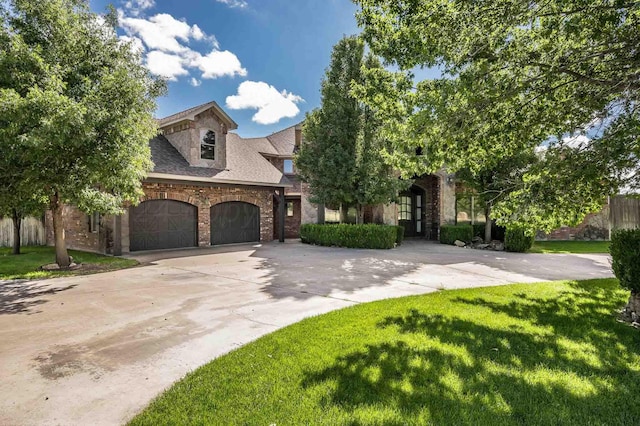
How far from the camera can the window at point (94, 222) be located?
12.9 meters

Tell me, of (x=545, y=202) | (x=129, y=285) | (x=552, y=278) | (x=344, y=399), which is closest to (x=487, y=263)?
(x=552, y=278)

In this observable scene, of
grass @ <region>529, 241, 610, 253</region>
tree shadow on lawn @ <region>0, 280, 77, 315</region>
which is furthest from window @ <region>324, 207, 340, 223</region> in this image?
tree shadow on lawn @ <region>0, 280, 77, 315</region>

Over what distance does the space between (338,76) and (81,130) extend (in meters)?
10.8

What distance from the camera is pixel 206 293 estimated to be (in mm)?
6426

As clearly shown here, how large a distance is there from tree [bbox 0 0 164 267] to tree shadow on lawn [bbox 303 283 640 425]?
7.12 metres

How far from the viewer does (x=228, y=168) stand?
15500 mm

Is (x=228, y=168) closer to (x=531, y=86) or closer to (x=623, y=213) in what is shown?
(x=531, y=86)

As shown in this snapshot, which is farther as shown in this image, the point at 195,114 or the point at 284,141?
the point at 284,141

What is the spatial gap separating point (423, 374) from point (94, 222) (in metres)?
14.1

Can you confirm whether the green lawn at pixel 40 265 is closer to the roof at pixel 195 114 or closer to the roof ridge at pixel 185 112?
the roof at pixel 195 114

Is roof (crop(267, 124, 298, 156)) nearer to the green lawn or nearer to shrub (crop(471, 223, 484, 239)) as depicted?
shrub (crop(471, 223, 484, 239))

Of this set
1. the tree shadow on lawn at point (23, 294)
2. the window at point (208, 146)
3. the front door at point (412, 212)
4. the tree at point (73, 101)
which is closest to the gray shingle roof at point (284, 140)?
the window at point (208, 146)

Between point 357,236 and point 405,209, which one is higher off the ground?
point 405,209

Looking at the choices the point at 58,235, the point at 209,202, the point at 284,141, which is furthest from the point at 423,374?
the point at 284,141
